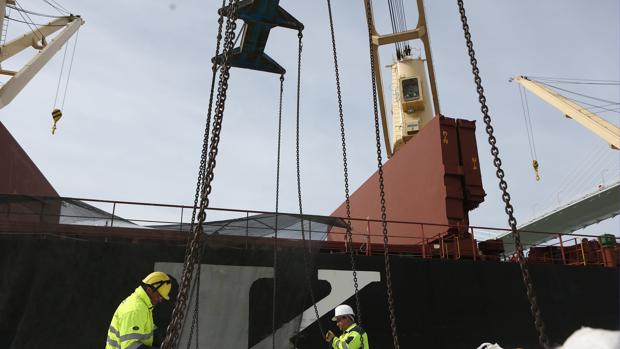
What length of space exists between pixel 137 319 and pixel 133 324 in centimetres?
5

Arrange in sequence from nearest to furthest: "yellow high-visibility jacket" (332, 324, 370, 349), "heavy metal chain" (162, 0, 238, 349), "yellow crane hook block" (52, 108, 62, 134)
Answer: "heavy metal chain" (162, 0, 238, 349) → "yellow high-visibility jacket" (332, 324, 370, 349) → "yellow crane hook block" (52, 108, 62, 134)

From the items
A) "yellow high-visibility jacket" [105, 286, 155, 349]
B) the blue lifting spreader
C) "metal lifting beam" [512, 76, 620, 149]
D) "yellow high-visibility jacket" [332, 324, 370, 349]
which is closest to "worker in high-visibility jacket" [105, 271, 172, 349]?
"yellow high-visibility jacket" [105, 286, 155, 349]

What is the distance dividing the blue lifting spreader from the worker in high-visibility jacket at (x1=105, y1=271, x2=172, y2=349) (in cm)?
480

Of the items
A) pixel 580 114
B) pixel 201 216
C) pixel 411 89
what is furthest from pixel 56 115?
Result: pixel 580 114

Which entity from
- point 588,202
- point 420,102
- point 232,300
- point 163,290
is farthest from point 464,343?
point 588,202

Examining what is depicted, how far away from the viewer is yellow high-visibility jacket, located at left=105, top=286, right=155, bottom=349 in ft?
12.0

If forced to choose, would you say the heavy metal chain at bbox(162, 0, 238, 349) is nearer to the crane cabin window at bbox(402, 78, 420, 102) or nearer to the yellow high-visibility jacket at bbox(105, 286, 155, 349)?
the yellow high-visibility jacket at bbox(105, 286, 155, 349)

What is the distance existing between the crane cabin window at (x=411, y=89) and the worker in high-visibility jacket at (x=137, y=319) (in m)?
19.1

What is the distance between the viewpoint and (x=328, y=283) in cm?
958

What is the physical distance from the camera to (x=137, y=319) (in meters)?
3.70

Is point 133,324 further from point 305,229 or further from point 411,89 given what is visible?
point 411,89

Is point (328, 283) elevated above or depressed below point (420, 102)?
A: below

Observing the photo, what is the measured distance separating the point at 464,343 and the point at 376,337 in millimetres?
2105

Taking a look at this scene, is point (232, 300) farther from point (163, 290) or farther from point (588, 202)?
point (588, 202)
